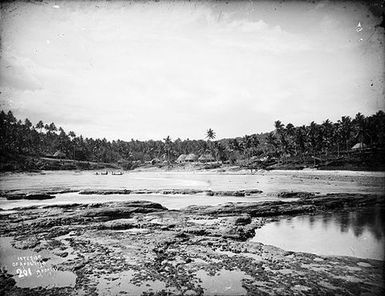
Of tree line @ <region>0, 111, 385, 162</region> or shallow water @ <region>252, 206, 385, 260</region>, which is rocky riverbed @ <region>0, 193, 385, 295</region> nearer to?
shallow water @ <region>252, 206, 385, 260</region>

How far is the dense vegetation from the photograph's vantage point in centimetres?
9675

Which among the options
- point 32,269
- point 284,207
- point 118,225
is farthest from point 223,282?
point 284,207

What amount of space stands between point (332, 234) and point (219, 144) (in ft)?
384

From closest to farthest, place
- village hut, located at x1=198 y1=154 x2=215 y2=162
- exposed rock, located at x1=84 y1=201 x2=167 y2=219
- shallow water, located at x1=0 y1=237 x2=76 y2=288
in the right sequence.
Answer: shallow water, located at x1=0 y1=237 x2=76 y2=288 → exposed rock, located at x1=84 y1=201 x2=167 y2=219 → village hut, located at x1=198 y1=154 x2=215 y2=162

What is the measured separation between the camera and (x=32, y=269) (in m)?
12.6

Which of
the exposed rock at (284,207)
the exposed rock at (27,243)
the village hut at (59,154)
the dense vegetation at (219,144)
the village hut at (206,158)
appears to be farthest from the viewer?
the village hut at (206,158)

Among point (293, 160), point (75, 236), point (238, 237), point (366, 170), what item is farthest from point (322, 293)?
point (293, 160)

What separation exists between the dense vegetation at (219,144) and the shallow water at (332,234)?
38257 mm

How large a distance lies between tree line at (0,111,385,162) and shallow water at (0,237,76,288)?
60.5 metres

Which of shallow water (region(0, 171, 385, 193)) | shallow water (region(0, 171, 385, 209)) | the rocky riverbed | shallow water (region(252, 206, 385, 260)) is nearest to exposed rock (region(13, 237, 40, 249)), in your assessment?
the rocky riverbed

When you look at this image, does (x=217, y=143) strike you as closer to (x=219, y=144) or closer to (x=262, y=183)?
(x=219, y=144)

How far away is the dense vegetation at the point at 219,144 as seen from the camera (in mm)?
96750

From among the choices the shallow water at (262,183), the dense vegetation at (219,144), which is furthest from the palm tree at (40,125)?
the shallow water at (262,183)

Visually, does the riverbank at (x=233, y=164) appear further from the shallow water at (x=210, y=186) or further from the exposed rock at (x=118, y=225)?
the exposed rock at (x=118, y=225)
